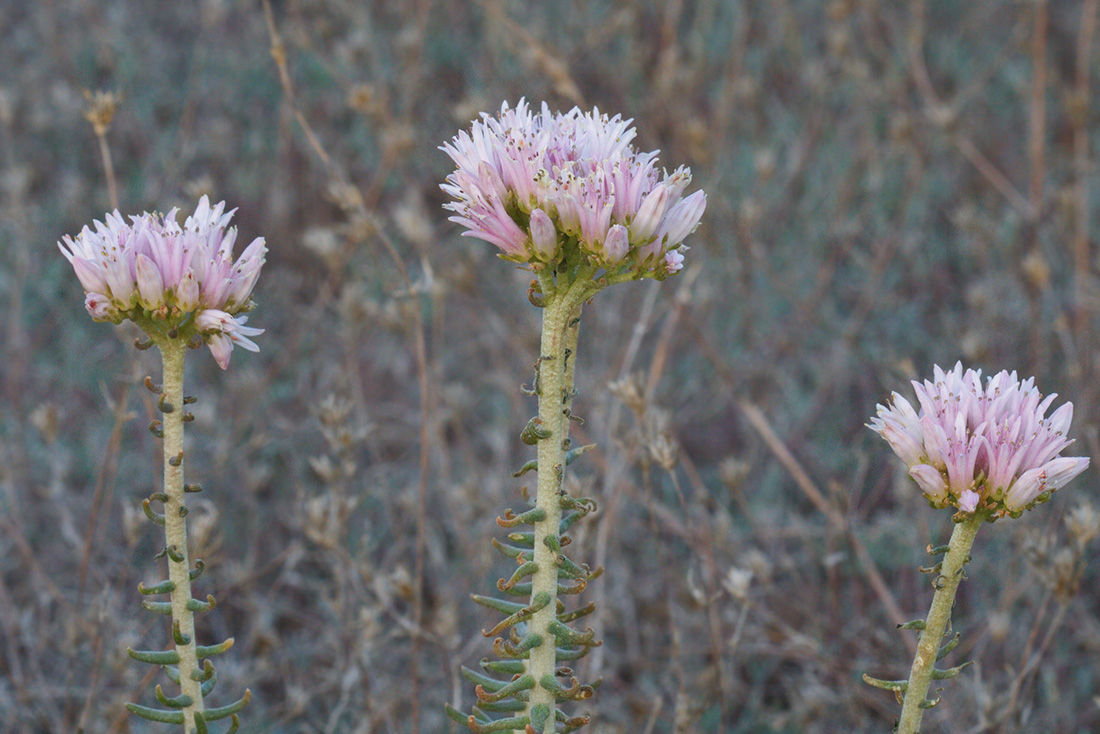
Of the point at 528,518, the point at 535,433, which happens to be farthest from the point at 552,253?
the point at 528,518

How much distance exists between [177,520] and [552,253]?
771 millimetres

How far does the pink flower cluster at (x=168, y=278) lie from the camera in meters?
1.79

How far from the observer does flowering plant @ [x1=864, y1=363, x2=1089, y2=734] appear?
5.66 feet

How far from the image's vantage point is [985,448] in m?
1.77

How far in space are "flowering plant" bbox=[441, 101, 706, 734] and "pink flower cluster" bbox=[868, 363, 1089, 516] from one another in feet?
1.64

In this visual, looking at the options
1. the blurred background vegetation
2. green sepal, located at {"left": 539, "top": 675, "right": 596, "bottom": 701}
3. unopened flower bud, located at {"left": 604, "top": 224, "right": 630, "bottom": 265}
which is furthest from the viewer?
the blurred background vegetation

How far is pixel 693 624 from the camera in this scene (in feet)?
11.9

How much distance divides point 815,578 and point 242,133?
173 inches

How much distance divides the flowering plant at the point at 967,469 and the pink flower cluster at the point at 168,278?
3.69 ft

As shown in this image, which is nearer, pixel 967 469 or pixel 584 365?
pixel 967 469

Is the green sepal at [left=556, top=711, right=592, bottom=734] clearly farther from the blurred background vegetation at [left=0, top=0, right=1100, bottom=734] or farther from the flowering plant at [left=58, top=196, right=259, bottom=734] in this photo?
the blurred background vegetation at [left=0, top=0, right=1100, bottom=734]

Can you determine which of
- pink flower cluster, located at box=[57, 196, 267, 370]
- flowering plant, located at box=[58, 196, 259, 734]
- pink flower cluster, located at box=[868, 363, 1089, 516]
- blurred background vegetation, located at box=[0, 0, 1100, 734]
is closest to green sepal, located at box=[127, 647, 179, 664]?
flowering plant, located at box=[58, 196, 259, 734]

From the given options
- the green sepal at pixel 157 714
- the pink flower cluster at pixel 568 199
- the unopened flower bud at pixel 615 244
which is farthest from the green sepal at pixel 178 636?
the unopened flower bud at pixel 615 244

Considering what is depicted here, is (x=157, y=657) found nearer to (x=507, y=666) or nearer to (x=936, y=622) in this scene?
(x=507, y=666)
